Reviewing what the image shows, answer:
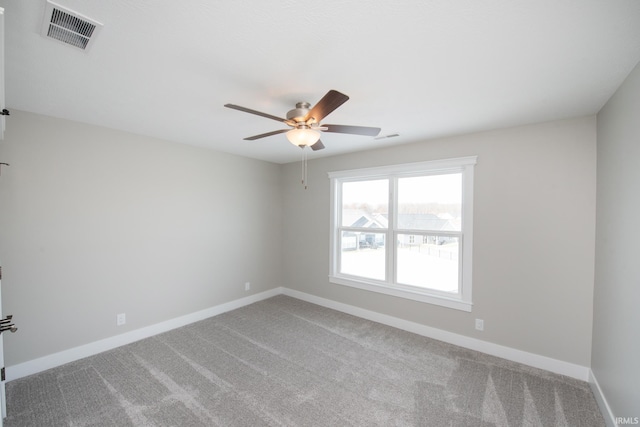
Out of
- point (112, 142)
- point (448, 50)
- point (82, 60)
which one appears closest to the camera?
point (448, 50)

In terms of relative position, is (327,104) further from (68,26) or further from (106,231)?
(106,231)

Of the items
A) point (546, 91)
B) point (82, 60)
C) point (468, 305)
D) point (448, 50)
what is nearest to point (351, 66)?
point (448, 50)

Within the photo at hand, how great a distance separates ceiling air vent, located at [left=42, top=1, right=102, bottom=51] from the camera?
134 cm

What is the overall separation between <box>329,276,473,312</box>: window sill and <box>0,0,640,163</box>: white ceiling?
209cm

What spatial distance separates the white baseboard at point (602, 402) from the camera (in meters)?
1.96

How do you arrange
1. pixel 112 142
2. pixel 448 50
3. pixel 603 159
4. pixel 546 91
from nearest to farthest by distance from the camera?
pixel 448 50, pixel 546 91, pixel 603 159, pixel 112 142

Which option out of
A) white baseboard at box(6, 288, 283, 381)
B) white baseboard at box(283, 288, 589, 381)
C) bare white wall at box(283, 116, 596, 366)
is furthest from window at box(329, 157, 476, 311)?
Result: white baseboard at box(6, 288, 283, 381)

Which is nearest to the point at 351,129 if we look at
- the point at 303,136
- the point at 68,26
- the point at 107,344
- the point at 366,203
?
the point at 303,136

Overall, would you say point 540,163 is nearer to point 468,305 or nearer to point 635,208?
point 635,208

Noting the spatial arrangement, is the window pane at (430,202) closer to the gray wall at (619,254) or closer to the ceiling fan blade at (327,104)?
the gray wall at (619,254)

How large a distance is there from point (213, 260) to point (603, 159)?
4614 mm

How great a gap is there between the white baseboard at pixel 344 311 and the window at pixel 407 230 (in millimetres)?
372

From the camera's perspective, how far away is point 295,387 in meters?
2.47

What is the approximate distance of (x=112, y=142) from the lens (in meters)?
3.13
